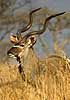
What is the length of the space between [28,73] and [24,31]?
2.00m

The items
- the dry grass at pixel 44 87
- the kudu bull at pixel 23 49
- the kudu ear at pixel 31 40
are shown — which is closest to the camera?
the dry grass at pixel 44 87

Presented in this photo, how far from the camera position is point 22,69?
7473mm

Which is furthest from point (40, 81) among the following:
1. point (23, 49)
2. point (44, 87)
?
point (23, 49)

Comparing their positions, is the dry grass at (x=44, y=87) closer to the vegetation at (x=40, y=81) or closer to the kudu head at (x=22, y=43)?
the vegetation at (x=40, y=81)


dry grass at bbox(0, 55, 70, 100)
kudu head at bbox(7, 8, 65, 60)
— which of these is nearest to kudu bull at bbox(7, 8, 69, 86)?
kudu head at bbox(7, 8, 65, 60)

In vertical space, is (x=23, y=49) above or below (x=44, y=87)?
above

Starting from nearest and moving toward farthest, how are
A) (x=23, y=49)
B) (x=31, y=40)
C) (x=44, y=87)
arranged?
(x=44, y=87) < (x=23, y=49) < (x=31, y=40)

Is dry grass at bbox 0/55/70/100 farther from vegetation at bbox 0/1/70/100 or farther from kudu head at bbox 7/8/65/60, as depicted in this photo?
kudu head at bbox 7/8/65/60

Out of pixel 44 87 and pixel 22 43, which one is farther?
pixel 22 43

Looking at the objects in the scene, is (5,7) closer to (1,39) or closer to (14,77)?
(1,39)

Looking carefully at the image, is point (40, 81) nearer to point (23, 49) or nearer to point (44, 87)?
point (44, 87)

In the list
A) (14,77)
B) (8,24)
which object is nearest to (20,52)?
(14,77)

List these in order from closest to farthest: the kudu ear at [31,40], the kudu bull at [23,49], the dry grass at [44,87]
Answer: the dry grass at [44,87] < the kudu bull at [23,49] < the kudu ear at [31,40]

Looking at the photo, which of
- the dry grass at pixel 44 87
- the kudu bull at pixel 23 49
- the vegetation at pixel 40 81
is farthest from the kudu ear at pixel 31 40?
the dry grass at pixel 44 87
